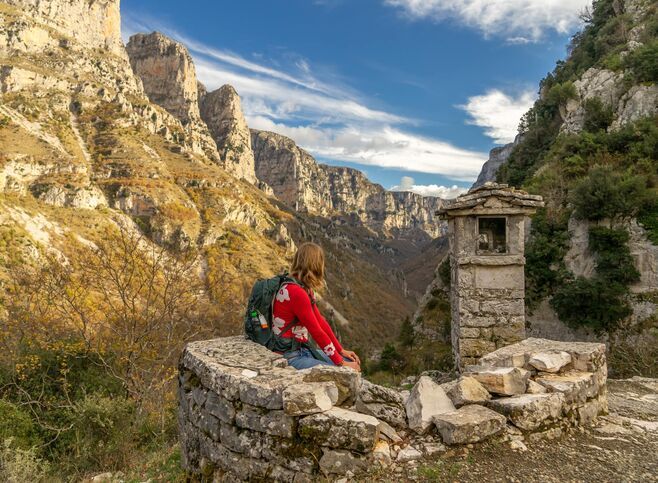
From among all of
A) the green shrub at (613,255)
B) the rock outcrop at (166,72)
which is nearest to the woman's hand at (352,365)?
the green shrub at (613,255)

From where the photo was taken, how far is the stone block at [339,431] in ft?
9.61

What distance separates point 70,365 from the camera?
8.09 m

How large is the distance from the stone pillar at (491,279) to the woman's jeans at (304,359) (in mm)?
4613

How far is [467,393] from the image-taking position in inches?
142

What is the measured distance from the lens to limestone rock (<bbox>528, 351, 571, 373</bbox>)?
421 cm

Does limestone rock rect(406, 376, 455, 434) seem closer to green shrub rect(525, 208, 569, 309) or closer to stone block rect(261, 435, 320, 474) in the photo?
stone block rect(261, 435, 320, 474)

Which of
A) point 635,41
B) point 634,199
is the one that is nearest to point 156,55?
point 635,41

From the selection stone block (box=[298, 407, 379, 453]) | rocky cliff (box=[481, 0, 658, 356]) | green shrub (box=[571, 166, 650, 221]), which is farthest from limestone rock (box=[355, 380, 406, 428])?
green shrub (box=[571, 166, 650, 221])

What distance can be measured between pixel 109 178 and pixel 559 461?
67339mm

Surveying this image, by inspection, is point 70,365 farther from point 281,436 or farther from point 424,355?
point 424,355

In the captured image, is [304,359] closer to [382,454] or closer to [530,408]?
[382,454]

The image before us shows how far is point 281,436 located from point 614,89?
23174 mm

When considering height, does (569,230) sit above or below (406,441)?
above

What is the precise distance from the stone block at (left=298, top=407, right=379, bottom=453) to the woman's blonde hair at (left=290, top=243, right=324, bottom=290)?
1331 mm
